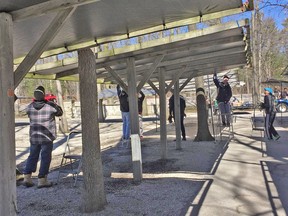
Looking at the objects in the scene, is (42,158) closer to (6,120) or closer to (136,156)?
(136,156)

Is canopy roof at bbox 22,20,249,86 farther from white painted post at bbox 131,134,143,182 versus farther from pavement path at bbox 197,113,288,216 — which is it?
pavement path at bbox 197,113,288,216

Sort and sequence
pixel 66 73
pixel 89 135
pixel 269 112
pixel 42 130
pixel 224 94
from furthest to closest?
pixel 224 94
pixel 269 112
pixel 66 73
pixel 42 130
pixel 89 135

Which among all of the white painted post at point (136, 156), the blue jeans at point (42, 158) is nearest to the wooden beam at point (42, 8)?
the white painted post at point (136, 156)

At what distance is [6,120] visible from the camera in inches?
131

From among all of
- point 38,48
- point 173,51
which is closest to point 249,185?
point 173,51

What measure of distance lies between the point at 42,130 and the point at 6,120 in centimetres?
355

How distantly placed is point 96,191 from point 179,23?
2629 mm

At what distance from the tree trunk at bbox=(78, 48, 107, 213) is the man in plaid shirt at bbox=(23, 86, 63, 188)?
1855 millimetres

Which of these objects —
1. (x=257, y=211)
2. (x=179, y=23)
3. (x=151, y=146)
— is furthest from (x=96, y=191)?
(x=151, y=146)

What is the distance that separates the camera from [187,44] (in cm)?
704

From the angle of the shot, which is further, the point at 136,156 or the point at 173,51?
the point at 173,51

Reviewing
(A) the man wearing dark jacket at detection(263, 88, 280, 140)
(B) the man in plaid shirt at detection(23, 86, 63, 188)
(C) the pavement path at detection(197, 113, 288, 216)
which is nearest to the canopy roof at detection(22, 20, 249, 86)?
(B) the man in plaid shirt at detection(23, 86, 63, 188)

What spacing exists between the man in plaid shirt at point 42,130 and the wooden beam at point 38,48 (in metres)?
3.32

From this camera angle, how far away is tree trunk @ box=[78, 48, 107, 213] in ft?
16.9
